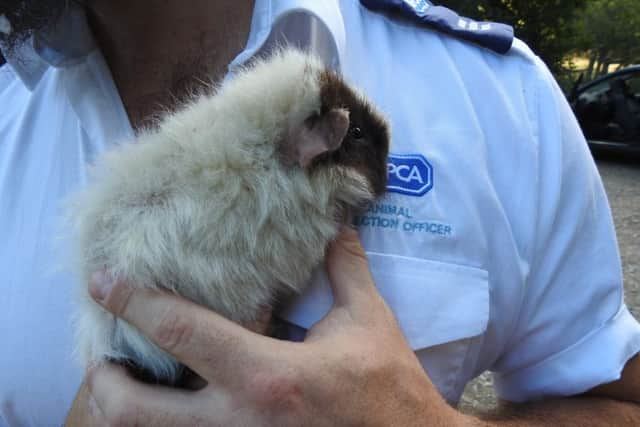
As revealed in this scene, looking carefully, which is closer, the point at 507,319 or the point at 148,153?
the point at 148,153

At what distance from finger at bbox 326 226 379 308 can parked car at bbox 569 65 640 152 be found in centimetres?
1076

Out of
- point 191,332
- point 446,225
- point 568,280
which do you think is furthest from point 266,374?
point 568,280

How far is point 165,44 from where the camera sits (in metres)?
1.66

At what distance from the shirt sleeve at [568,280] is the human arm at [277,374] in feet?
1.14

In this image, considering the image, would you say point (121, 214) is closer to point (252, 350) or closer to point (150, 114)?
point (252, 350)

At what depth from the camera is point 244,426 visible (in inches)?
43.1

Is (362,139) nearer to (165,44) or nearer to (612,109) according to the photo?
(165,44)

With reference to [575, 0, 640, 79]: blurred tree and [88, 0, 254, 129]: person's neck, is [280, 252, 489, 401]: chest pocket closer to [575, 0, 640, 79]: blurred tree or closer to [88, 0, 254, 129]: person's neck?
[88, 0, 254, 129]: person's neck

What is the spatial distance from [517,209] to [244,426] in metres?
0.73

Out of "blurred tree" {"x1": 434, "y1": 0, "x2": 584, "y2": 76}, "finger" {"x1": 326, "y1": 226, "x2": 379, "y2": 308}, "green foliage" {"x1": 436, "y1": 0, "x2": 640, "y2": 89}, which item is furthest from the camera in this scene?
"blurred tree" {"x1": 434, "y1": 0, "x2": 584, "y2": 76}

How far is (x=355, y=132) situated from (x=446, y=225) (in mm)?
276

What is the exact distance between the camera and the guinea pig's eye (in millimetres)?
1379

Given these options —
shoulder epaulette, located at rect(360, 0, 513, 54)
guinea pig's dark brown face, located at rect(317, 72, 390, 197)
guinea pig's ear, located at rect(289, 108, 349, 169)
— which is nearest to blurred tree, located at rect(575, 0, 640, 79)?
shoulder epaulette, located at rect(360, 0, 513, 54)

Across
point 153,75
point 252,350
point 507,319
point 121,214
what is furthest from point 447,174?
point 153,75
